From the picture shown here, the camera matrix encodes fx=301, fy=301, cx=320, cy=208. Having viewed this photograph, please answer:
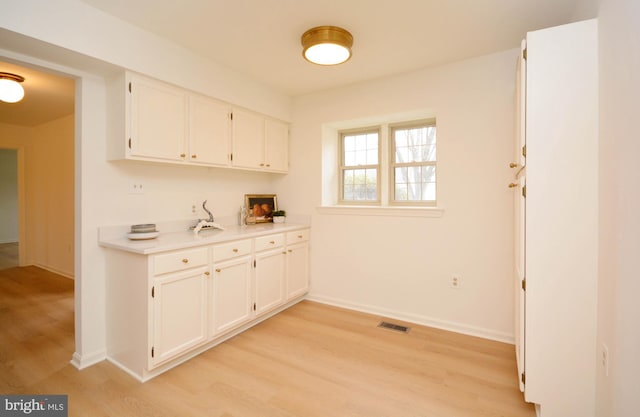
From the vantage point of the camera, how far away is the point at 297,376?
220 centimetres

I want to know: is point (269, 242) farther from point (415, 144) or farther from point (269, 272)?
point (415, 144)

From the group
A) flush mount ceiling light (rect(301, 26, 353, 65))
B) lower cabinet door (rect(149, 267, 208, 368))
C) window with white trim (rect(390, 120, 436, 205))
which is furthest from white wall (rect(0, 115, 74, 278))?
window with white trim (rect(390, 120, 436, 205))

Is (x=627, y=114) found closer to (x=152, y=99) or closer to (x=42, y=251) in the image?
(x=152, y=99)

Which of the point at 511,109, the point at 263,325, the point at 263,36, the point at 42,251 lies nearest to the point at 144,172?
the point at 263,36

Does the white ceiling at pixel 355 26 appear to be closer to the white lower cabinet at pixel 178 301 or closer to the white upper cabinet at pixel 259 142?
the white upper cabinet at pixel 259 142

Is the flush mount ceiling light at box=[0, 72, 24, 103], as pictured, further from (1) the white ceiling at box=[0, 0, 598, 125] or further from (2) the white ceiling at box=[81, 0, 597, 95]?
(2) the white ceiling at box=[81, 0, 597, 95]

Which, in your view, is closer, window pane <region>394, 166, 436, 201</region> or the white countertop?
the white countertop

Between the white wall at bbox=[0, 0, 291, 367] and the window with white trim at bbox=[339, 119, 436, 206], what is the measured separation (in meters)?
1.57

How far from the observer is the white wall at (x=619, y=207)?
46.6 inches

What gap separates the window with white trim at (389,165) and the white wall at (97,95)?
157 centimetres

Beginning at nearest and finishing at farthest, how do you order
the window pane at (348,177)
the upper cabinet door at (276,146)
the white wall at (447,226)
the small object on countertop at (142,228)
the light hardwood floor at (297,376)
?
the light hardwood floor at (297,376)
the small object on countertop at (142,228)
the white wall at (447,226)
the upper cabinet door at (276,146)
the window pane at (348,177)

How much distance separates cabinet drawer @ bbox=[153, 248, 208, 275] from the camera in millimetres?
2123

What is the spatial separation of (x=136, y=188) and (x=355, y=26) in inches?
89.6

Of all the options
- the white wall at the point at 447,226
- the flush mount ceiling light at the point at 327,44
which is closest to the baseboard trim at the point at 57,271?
the white wall at the point at 447,226
